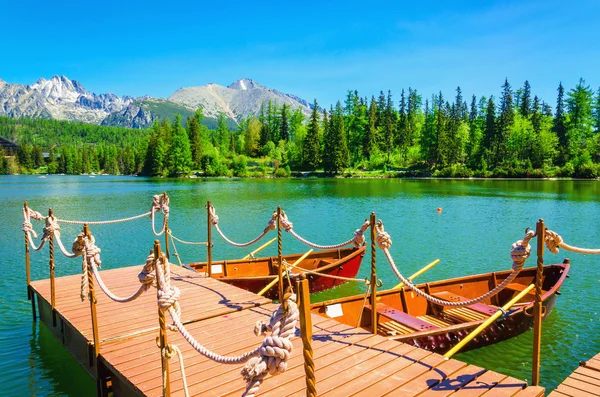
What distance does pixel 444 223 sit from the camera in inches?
1109

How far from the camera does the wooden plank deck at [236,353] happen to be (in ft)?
16.7

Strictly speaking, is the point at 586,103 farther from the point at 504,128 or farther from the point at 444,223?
the point at 444,223

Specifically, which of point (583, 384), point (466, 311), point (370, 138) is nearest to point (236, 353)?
point (583, 384)

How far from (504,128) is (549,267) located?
277ft

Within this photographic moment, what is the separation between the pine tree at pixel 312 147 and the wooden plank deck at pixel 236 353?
88.1 metres

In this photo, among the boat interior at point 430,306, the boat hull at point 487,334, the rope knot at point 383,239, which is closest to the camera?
the rope knot at point 383,239

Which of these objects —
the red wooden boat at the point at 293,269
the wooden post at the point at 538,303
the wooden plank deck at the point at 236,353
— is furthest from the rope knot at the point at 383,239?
the red wooden boat at the point at 293,269

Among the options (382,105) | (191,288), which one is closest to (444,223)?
(191,288)

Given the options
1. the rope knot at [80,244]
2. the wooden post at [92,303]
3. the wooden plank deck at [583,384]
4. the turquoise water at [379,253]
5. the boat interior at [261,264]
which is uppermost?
the rope knot at [80,244]

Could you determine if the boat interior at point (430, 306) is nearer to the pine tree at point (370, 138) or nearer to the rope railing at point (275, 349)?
the rope railing at point (275, 349)

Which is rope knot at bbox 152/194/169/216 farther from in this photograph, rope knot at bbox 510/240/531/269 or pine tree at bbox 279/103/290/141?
pine tree at bbox 279/103/290/141

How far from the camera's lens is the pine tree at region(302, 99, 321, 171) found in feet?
314

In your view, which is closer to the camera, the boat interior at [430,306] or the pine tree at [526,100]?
the boat interior at [430,306]

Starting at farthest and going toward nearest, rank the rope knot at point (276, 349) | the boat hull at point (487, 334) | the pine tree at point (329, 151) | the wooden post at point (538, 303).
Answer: the pine tree at point (329, 151), the boat hull at point (487, 334), the wooden post at point (538, 303), the rope knot at point (276, 349)
